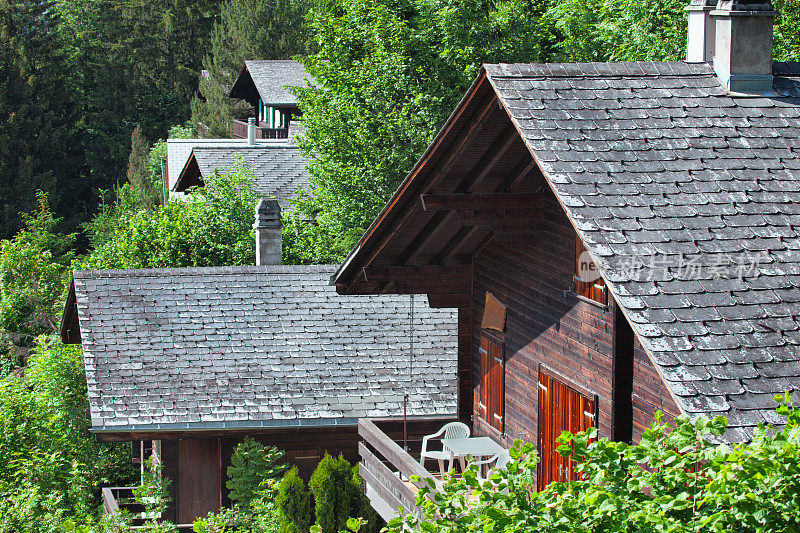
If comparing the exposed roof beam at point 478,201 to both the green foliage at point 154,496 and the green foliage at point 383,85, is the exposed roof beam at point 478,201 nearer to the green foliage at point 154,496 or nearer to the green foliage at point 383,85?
the green foliage at point 154,496

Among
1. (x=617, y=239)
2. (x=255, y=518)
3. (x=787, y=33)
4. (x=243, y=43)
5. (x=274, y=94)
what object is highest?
(x=243, y=43)

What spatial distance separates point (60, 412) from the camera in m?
18.5

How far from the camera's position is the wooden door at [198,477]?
53.0 ft

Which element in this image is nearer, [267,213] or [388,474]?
[388,474]

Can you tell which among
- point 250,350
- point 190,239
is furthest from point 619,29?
point 250,350

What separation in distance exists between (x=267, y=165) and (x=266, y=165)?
0.04m

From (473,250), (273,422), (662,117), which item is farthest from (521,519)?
(273,422)

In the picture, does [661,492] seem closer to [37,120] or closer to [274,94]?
[274,94]

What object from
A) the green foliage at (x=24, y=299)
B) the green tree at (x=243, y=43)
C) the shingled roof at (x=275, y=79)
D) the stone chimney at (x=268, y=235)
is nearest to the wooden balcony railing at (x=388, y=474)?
the stone chimney at (x=268, y=235)

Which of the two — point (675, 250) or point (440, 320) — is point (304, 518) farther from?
point (675, 250)

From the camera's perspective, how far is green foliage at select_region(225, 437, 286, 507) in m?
14.8

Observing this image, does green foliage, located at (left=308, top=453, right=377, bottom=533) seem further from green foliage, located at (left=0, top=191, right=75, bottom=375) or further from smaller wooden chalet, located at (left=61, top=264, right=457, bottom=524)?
green foliage, located at (left=0, top=191, right=75, bottom=375)

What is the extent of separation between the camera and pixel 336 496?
1412cm

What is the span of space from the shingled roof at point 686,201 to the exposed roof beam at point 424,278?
7.75 ft
